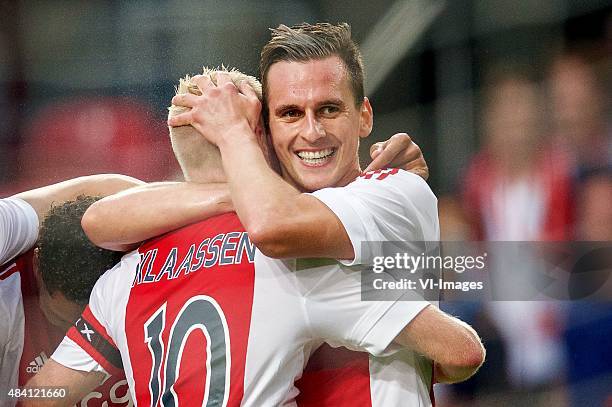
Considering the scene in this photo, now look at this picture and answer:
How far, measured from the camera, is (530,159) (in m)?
1.20

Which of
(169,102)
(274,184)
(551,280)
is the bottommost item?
(551,280)

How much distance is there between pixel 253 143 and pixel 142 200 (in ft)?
0.65

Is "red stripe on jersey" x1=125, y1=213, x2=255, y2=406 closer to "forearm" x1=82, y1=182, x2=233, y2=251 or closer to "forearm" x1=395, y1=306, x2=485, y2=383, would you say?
"forearm" x1=82, y1=182, x2=233, y2=251

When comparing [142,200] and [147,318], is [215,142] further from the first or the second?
[147,318]

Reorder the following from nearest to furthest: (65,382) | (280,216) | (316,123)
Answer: (280,216), (316,123), (65,382)

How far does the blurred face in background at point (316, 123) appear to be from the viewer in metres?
1.20

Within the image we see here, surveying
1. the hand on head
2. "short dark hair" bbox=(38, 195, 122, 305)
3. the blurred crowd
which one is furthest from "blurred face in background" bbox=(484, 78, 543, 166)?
"short dark hair" bbox=(38, 195, 122, 305)

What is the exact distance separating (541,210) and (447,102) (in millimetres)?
208

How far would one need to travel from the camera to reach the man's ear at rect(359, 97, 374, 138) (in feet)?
3.99

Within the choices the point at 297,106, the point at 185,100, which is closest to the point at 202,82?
the point at 185,100

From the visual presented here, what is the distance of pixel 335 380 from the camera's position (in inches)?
46.6

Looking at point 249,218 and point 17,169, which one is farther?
point 17,169

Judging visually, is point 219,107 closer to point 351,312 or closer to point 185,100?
point 185,100

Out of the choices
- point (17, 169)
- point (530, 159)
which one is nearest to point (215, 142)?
point (17, 169)
